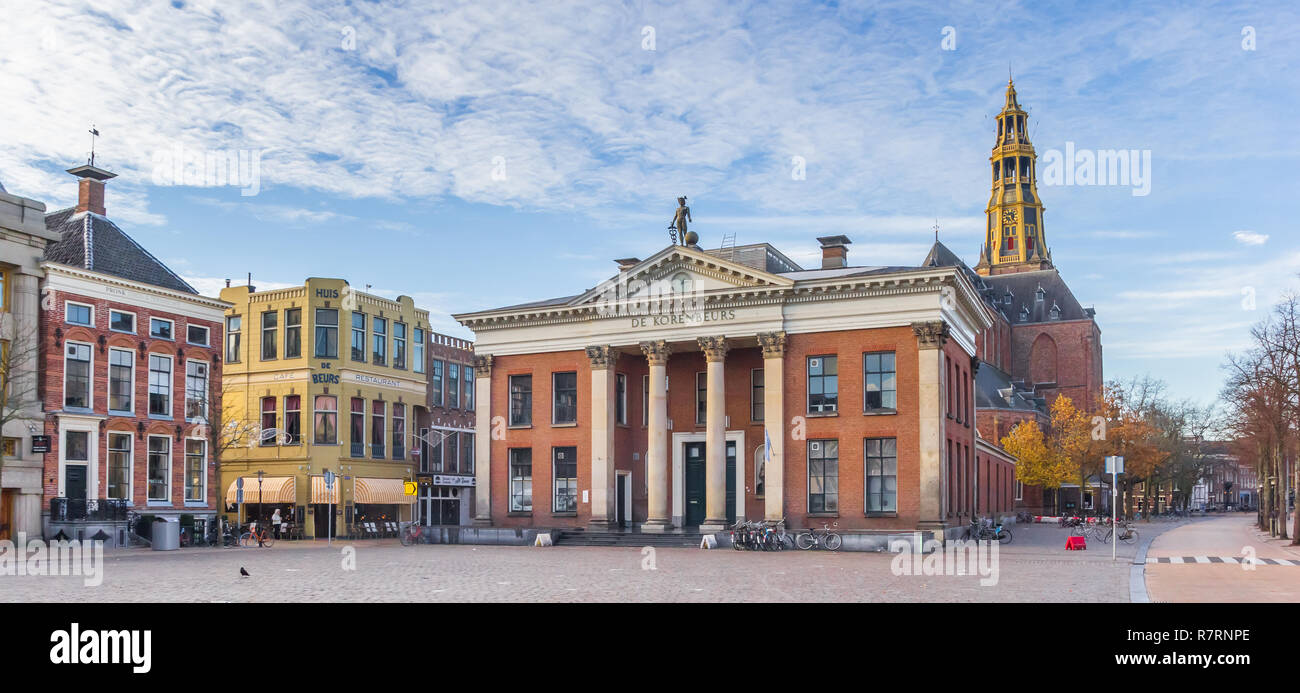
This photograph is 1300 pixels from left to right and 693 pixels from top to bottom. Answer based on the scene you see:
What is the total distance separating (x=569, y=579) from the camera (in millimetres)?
25094

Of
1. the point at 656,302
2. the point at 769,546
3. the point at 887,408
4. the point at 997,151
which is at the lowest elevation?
the point at 769,546

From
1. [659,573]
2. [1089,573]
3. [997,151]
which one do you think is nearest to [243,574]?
[659,573]

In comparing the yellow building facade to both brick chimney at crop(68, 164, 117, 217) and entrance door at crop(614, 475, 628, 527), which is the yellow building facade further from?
entrance door at crop(614, 475, 628, 527)

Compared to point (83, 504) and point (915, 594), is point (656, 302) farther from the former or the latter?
point (915, 594)

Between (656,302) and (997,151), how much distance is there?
105m

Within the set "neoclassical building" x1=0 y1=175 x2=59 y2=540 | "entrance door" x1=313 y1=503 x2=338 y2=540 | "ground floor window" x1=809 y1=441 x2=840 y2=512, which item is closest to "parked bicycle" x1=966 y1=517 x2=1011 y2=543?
"ground floor window" x1=809 y1=441 x2=840 y2=512

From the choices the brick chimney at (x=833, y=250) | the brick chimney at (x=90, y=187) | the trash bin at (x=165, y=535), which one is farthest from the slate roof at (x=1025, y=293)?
the trash bin at (x=165, y=535)

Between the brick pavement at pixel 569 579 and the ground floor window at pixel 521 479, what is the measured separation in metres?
11.6

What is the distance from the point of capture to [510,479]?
1949 inches

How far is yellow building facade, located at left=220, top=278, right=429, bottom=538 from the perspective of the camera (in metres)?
56.2

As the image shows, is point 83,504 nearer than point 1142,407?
Yes

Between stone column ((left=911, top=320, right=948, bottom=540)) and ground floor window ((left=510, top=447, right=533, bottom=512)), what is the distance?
17291 mm

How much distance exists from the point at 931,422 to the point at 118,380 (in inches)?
1242

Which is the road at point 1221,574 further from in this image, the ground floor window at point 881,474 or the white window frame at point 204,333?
the white window frame at point 204,333
